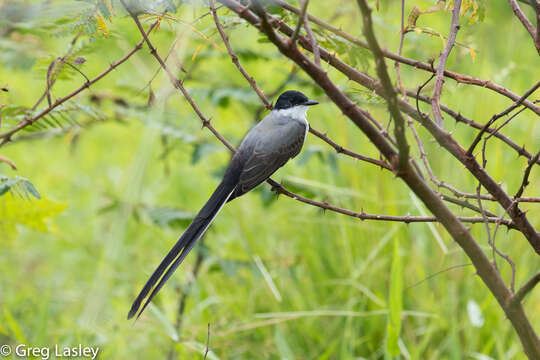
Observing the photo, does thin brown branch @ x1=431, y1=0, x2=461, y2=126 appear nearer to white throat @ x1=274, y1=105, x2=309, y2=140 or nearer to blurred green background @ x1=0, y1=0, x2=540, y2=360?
blurred green background @ x1=0, y1=0, x2=540, y2=360

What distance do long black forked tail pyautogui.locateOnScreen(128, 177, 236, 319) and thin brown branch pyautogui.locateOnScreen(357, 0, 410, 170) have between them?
92 cm

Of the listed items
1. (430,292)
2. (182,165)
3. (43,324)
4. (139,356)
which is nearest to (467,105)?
(430,292)

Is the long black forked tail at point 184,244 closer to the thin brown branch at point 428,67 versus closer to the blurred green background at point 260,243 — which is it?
the blurred green background at point 260,243

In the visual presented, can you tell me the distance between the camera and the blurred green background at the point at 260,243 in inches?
128

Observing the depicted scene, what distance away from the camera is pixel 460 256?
402 cm

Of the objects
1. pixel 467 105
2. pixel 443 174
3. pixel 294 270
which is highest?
pixel 467 105

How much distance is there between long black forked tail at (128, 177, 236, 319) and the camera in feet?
6.16

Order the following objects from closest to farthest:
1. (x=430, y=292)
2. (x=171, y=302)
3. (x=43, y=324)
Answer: (x=43, y=324), (x=430, y=292), (x=171, y=302)

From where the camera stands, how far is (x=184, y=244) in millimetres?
2357

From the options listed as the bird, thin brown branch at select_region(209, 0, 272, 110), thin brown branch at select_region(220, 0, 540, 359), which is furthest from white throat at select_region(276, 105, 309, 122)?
thin brown branch at select_region(220, 0, 540, 359)

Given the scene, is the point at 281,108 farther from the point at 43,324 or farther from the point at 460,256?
the point at 43,324

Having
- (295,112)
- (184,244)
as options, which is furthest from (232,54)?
(295,112)

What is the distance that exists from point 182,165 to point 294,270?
2387 millimetres

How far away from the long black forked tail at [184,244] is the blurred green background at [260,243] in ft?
1.35
